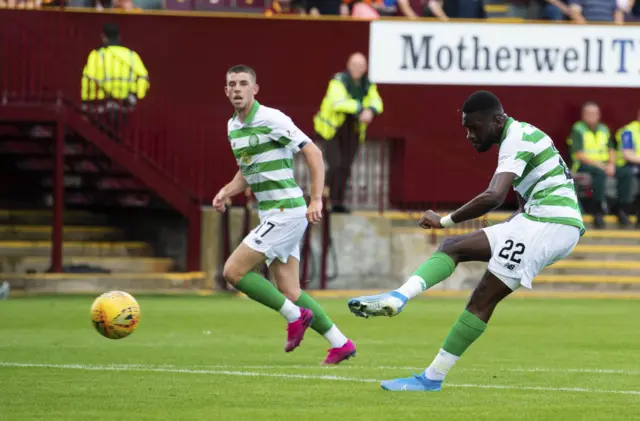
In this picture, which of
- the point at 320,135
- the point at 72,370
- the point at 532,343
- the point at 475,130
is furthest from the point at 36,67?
the point at 475,130

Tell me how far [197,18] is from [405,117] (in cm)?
386

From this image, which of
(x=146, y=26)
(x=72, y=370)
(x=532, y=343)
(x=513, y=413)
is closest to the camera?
(x=513, y=413)

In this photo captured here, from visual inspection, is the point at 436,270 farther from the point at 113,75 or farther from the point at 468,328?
the point at 113,75

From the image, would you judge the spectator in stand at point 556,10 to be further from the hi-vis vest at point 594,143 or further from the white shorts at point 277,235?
the white shorts at point 277,235

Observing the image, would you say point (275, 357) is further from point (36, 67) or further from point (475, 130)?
point (36, 67)

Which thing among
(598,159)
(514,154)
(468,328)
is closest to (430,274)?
(468,328)

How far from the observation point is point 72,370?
37.8ft

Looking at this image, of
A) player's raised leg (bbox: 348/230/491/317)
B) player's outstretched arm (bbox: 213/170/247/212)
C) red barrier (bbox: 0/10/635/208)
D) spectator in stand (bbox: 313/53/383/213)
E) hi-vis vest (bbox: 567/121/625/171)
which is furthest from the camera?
hi-vis vest (bbox: 567/121/625/171)

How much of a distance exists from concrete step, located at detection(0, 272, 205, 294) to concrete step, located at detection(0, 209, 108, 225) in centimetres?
204

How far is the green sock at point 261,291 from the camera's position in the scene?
487 inches

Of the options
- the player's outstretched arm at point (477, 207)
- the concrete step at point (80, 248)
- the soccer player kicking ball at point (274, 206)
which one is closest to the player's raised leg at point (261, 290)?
the soccer player kicking ball at point (274, 206)

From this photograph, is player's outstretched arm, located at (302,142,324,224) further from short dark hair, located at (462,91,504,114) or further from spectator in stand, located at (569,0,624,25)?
spectator in stand, located at (569,0,624,25)


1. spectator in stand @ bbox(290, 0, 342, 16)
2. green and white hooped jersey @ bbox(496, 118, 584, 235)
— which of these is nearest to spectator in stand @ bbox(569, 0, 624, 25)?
spectator in stand @ bbox(290, 0, 342, 16)

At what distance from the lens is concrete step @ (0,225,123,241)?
23375 mm
